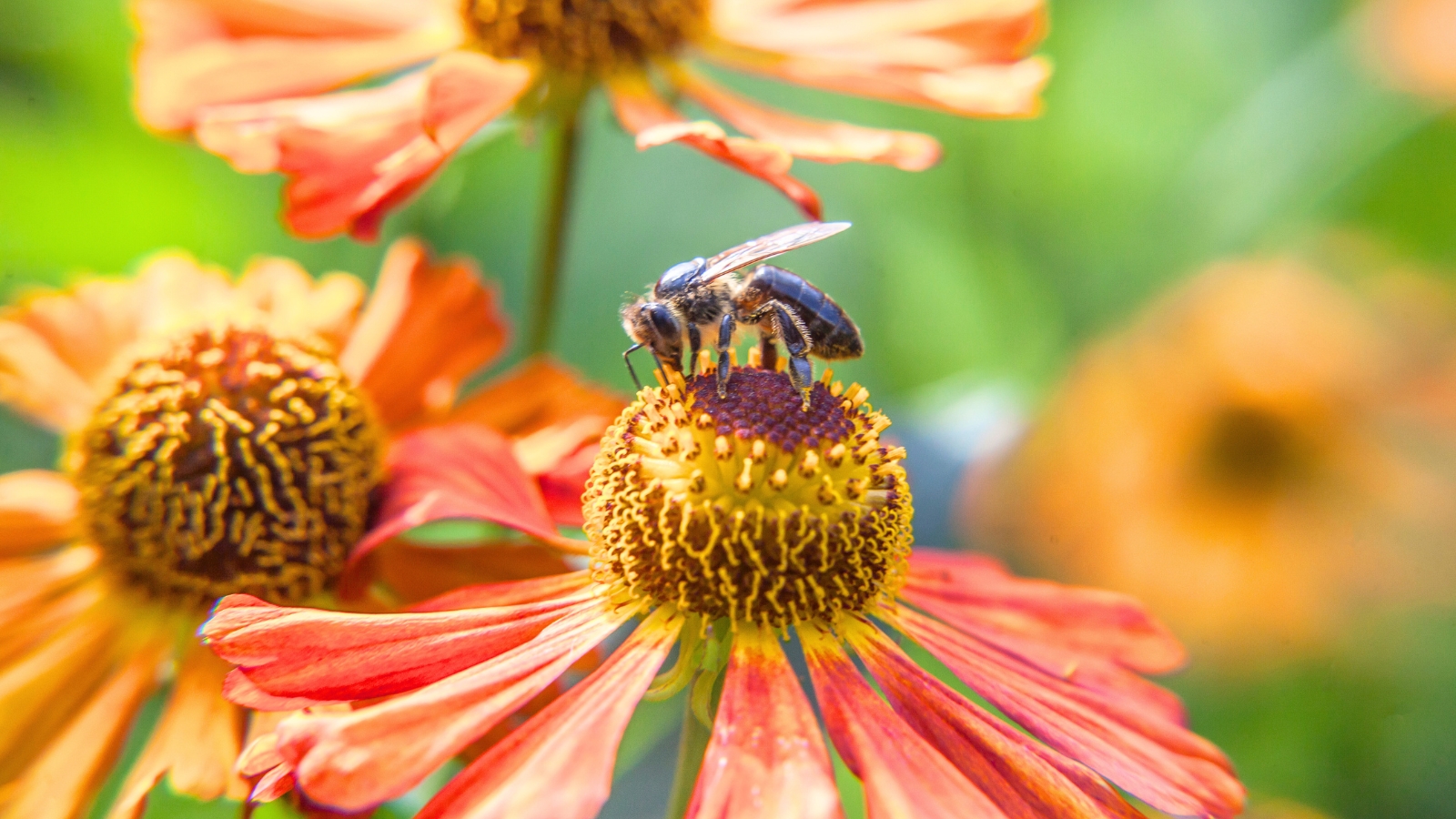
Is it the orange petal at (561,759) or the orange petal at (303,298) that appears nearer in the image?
the orange petal at (561,759)

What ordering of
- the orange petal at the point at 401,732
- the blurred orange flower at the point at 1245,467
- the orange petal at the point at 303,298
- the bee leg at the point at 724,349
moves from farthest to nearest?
the blurred orange flower at the point at 1245,467 < the orange petal at the point at 303,298 < the bee leg at the point at 724,349 < the orange petal at the point at 401,732

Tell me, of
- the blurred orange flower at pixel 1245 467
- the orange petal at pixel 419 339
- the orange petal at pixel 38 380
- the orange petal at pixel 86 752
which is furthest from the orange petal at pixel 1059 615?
the blurred orange flower at pixel 1245 467

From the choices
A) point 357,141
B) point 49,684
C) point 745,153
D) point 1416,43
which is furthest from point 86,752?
point 1416,43

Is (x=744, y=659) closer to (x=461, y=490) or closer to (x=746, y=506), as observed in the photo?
(x=746, y=506)

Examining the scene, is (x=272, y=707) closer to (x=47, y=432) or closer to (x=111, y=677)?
(x=111, y=677)

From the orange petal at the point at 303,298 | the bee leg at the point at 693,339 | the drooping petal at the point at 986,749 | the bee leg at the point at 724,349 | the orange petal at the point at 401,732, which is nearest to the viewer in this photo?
the orange petal at the point at 401,732

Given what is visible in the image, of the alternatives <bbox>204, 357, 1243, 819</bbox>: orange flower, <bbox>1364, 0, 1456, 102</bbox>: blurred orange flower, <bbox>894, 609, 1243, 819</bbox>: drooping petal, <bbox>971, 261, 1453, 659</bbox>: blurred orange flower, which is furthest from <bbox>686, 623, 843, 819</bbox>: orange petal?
<bbox>1364, 0, 1456, 102</bbox>: blurred orange flower

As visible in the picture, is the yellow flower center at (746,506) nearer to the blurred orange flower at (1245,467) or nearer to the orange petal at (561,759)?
the orange petal at (561,759)
